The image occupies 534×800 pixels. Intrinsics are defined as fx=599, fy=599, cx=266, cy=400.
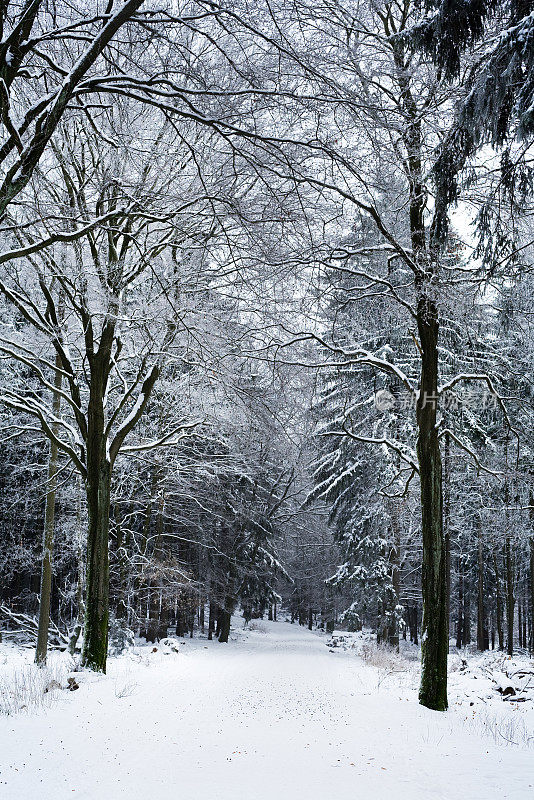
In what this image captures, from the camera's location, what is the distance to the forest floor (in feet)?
14.5

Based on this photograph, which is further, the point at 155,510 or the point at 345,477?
the point at 345,477

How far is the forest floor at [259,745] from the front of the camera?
14.5 feet

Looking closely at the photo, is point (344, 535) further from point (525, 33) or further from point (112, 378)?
point (525, 33)

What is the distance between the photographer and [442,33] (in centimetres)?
439

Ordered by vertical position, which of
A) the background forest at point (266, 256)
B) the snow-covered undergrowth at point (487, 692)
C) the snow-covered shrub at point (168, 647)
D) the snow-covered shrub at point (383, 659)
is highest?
the background forest at point (266, 256)

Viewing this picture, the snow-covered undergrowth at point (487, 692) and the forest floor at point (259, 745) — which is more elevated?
the forest floor at point (259, 745)

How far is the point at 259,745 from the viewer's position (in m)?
5.82

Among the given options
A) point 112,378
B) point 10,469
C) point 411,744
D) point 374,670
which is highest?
point 112,378

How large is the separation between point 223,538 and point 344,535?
5.84m

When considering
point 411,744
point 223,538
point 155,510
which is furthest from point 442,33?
point 223,538

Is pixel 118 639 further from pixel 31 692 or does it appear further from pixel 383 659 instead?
pixel 31 692

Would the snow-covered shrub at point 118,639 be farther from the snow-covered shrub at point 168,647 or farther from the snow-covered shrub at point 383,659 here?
the snow-covered shrub at point 383,659

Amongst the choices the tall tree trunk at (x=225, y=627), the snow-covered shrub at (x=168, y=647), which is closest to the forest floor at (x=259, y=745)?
the snow-covered shrub at (x=168, y=647)

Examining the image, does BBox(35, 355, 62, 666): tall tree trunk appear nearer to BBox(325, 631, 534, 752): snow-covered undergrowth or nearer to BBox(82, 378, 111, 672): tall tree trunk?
BBox(82, 378, 111, 672): tall tree trunk
